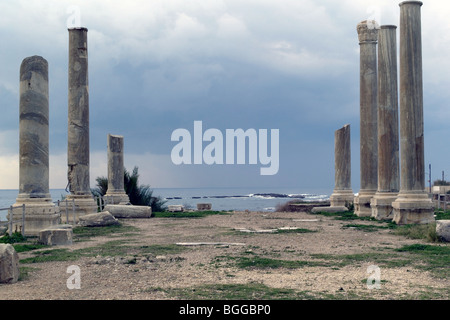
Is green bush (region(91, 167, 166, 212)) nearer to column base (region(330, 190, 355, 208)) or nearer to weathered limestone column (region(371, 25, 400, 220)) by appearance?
column base (region(330, 190, 355, 208))

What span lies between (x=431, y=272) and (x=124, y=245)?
7263 mm

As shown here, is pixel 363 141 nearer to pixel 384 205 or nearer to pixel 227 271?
pixel 384 205

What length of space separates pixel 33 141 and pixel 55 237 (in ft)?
12.2

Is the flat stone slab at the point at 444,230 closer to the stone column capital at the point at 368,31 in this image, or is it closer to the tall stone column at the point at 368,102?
the tall stone column at the point at 368,102

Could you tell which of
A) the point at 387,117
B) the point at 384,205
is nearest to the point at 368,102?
the point at 387,117

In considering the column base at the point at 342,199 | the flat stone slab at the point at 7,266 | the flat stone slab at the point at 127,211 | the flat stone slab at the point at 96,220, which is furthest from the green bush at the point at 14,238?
the column base at the point at 342,199

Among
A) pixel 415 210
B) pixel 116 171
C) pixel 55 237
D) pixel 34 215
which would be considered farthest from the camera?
pixel 116 171

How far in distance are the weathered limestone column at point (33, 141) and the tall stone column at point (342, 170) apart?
15109 millimetres

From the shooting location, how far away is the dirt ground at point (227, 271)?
783 centimetres

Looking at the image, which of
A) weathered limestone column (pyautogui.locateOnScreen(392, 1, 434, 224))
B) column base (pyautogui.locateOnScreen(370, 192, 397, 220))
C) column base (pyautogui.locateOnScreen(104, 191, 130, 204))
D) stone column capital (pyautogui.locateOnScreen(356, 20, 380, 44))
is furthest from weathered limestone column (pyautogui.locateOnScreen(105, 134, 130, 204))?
weathered limestone column (pyautogui.locateOnScreen(392, 1, 434, 224))

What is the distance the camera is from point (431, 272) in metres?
9.34

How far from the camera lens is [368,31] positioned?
2338cm

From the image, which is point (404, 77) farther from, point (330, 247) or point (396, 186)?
point (330, 247)

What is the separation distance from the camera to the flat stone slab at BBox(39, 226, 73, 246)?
1368 centimetres
